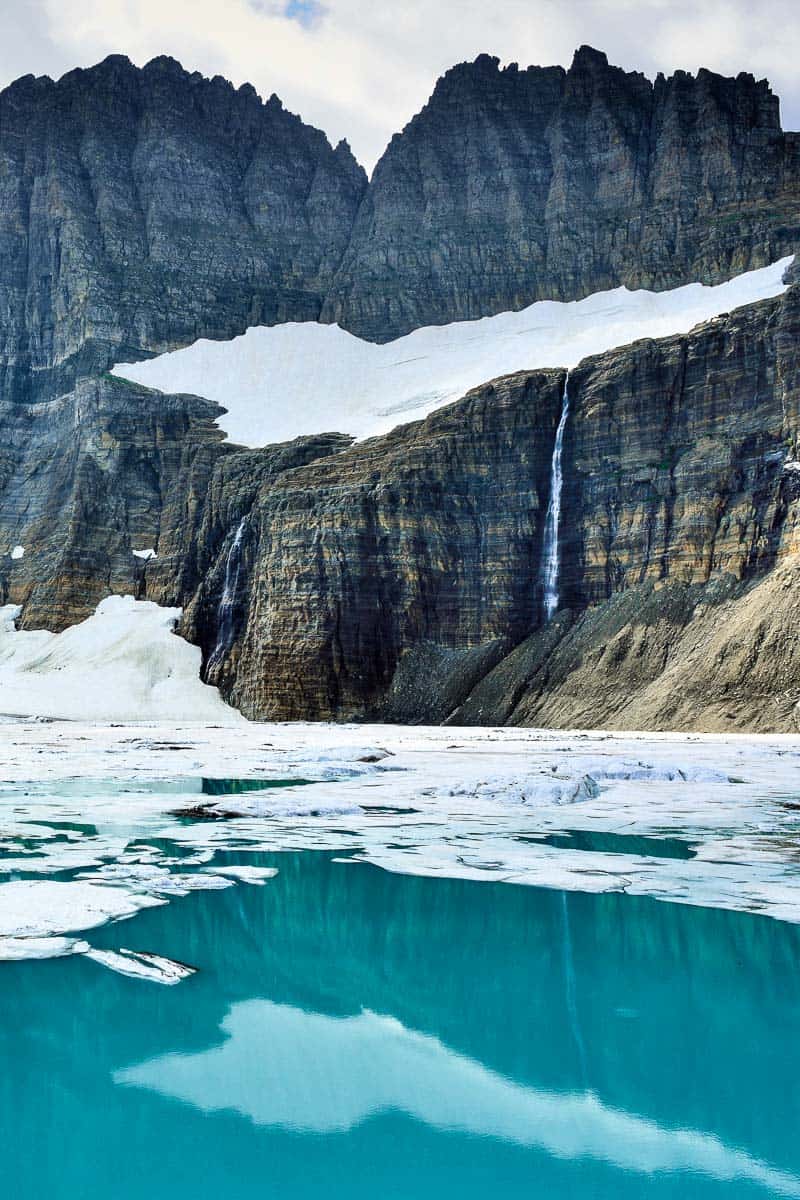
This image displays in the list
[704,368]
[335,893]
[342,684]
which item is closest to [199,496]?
[342,684]

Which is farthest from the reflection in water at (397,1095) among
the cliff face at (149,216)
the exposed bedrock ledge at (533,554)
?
the cliff face at (149,216)

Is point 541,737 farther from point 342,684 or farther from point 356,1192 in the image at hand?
point 356,1192

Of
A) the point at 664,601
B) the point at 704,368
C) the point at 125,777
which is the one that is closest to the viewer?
the point at 125,777

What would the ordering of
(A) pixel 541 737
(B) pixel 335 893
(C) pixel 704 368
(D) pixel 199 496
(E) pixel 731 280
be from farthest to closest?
1. (E) pixel 731 280
2. (D) pixel 199 496
3. (C) pixel 704 368
4. (A) pixel 541 737
5. (B) pixel 335 893

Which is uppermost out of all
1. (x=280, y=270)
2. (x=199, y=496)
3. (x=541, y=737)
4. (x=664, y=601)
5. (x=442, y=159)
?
(x=442, y=159)

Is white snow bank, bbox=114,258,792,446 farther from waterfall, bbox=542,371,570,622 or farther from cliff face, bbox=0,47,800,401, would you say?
waterfall, bbox=542,371,570,622

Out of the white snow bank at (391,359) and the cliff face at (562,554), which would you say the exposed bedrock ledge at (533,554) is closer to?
the cliff face at (562,554)

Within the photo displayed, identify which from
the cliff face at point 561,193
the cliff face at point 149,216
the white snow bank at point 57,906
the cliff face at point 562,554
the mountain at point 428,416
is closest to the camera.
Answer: the white snow bank at point 57,906

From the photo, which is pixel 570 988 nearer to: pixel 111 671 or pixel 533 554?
pixel 533 554
